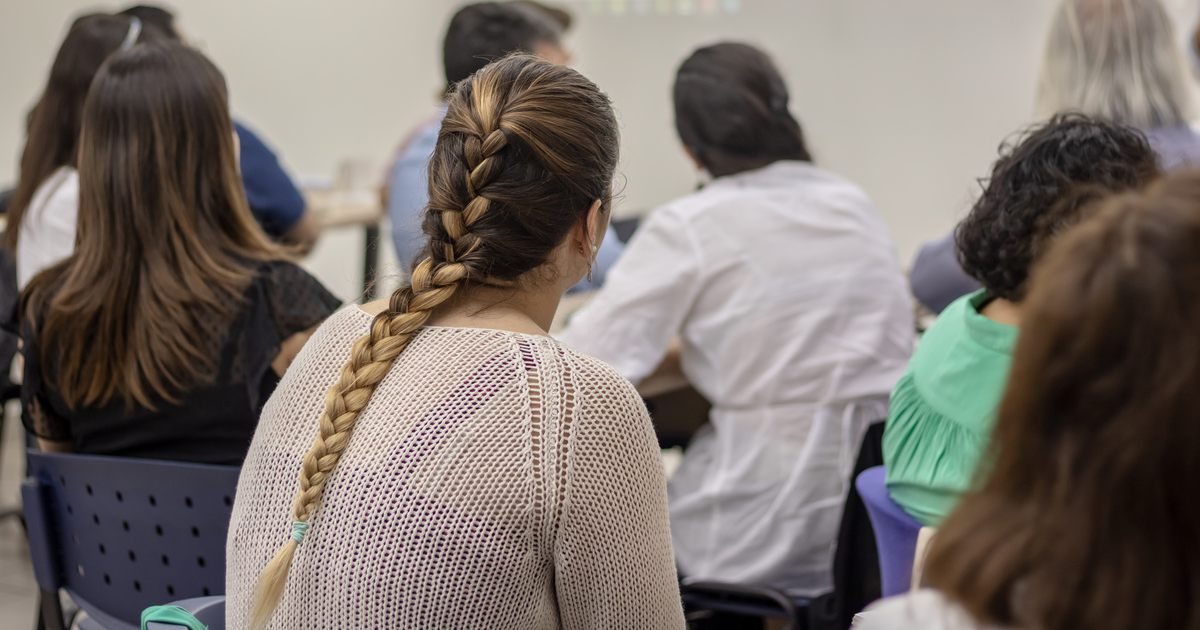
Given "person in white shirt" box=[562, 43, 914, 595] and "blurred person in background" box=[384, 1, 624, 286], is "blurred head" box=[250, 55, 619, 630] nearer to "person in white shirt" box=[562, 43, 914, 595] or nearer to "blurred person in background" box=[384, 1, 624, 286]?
"person in white shirt" box=[562, 43, 914, 595]

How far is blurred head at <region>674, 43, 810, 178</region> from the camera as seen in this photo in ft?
5.63

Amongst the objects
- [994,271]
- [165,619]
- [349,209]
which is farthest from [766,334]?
[349,209]

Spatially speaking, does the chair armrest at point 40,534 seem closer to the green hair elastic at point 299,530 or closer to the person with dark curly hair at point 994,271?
the green hair elastic at point 299,530

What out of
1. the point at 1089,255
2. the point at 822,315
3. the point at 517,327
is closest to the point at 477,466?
the point at 517,327

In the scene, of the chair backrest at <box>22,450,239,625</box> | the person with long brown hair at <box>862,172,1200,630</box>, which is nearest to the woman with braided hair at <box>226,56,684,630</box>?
the chair backrest at <box>22,450,239,625</box>

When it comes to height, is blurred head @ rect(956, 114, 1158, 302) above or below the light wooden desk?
above

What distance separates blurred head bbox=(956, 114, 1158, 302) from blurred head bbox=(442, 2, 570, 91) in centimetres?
135

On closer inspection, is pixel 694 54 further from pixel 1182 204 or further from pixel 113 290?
pixel 1182 204

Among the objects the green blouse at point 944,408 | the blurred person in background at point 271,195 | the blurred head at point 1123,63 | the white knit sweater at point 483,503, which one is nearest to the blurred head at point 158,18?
the blurred person in background at point 271,195

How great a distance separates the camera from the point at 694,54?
5.86ft

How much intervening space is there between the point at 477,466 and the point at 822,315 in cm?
93

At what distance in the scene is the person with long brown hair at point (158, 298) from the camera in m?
1.38

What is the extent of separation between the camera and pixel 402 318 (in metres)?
0.93

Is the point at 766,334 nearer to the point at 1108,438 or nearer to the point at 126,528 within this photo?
the point at 126,528
